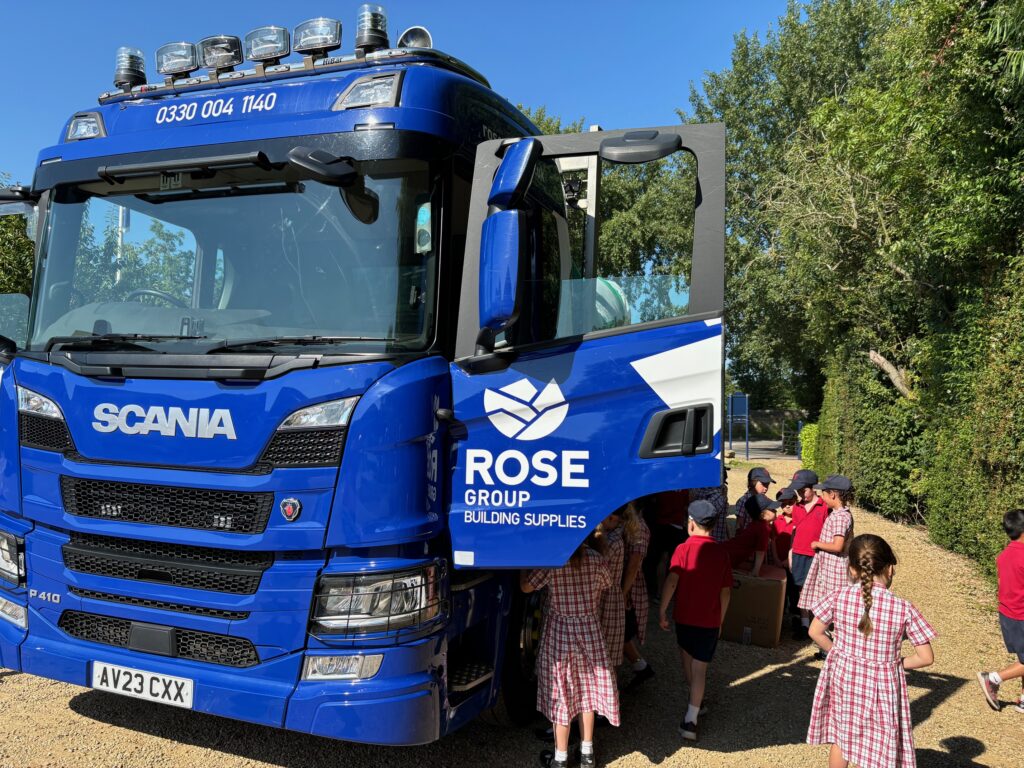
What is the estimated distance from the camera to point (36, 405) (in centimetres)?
387

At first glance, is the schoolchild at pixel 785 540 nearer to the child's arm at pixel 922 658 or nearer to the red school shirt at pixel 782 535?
the red school shirt at pixel 782 535

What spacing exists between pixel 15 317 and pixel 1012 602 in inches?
264

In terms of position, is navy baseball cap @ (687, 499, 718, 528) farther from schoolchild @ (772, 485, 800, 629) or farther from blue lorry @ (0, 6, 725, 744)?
schoolchild @ (772, 485, 800, 629)

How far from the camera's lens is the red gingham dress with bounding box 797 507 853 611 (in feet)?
19.4

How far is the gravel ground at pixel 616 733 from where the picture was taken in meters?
4.19

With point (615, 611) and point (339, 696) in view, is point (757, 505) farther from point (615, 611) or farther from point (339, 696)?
point (339, 696)

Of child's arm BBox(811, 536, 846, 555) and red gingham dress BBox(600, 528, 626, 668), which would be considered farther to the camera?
child's arm BBox(811, 536, 846, 555)

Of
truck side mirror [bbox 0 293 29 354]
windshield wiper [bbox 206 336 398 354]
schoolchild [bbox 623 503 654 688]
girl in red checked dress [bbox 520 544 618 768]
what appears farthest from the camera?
schoolchild [bbox 623 503 654 688]

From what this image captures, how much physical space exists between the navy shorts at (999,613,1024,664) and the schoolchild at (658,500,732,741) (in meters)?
2.23

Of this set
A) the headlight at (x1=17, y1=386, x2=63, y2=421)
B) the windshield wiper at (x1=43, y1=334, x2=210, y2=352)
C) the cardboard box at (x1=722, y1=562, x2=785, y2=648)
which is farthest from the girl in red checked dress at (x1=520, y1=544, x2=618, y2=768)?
the cardboard box at (x1=722, y1=562, x2=785, y2=648)

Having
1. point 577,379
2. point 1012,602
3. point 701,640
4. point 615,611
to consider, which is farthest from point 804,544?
point 577,379

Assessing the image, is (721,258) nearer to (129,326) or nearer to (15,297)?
(129,326)

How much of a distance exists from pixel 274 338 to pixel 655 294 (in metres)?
1.79

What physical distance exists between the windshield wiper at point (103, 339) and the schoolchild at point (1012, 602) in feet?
17.7
